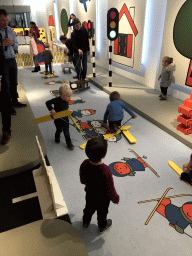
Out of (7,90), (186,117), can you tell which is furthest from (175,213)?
(7,90)

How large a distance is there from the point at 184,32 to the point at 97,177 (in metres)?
3.65

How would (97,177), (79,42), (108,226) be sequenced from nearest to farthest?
(97,177) < (108,226) < (79,42)

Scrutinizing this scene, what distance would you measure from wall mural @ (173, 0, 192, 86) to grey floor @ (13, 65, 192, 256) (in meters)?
0.97

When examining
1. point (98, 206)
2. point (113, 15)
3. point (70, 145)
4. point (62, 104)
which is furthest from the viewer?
point (113, 15)

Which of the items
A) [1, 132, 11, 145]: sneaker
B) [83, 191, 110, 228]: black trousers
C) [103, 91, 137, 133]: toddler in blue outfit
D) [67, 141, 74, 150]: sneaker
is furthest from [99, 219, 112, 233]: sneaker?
[1, 132, 11, 145]: sneaker

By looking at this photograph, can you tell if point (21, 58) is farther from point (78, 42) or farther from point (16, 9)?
point (16, 9)

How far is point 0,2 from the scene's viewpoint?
1364 cm

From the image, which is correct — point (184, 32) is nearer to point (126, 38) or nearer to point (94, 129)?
point (126, 38)

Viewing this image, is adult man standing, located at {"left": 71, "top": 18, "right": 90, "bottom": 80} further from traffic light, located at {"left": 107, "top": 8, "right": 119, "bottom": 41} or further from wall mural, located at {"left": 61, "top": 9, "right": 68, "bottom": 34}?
wall mural, located at {"left": 61, "top": 9, "right": 68, "bottom": 34}

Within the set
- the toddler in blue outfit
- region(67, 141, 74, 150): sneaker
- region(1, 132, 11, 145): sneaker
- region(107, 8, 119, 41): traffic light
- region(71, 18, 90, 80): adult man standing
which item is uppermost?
region(107, 8, 119, 41): traffic light

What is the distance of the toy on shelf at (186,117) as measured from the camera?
2.83m

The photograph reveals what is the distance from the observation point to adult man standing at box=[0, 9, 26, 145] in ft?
8.73

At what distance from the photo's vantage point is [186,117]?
2.95m

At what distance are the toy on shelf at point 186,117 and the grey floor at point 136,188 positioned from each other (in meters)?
0.15
